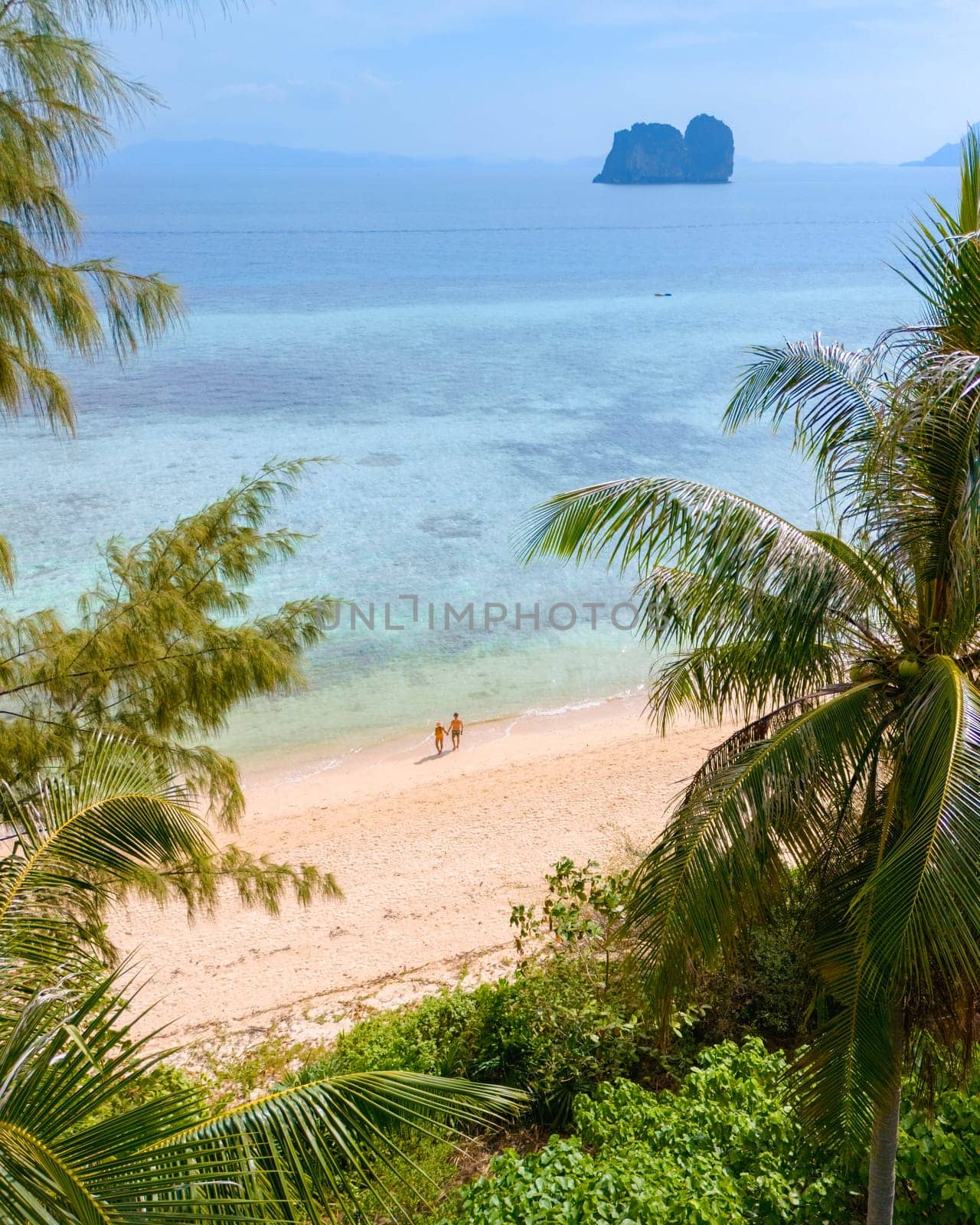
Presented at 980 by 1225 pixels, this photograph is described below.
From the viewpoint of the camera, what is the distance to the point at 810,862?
529 centimetres

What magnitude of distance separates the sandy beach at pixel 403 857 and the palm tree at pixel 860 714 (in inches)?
160

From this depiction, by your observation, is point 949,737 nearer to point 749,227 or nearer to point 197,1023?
point 197,1023

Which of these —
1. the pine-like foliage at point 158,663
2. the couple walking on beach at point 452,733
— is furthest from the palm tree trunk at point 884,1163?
the couple walking on beach at point 452,733

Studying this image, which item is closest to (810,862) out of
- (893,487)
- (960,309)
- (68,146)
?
(893,487)

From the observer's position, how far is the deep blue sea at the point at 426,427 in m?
24.0

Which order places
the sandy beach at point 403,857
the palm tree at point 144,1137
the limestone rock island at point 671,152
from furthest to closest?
the limestone rock island at point 671,152 < the sandy beach at point 403,857 < the palm tree at point 144,1137

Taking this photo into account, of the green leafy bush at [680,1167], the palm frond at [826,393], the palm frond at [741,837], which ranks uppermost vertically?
the palm frond at [826,393]

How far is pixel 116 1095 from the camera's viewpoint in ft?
13.1

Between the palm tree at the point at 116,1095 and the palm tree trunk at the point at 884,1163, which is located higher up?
the palm tree at the point at 116,1095

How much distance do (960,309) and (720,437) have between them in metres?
36.5

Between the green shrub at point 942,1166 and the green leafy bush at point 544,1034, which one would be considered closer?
the green shrub at point 942,1166

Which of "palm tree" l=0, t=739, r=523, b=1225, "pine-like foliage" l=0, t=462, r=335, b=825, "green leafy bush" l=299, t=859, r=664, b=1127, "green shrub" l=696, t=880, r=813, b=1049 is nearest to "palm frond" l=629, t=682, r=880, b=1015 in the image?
"palm tree" l=0, t=739, r=523, b=1225

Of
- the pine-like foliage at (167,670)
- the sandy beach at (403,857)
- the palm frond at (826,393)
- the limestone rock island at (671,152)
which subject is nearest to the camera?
the palm frond at (826,393)

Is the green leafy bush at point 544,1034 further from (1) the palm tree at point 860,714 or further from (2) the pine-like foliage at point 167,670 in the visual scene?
(1) the palm tree at point 860,714
